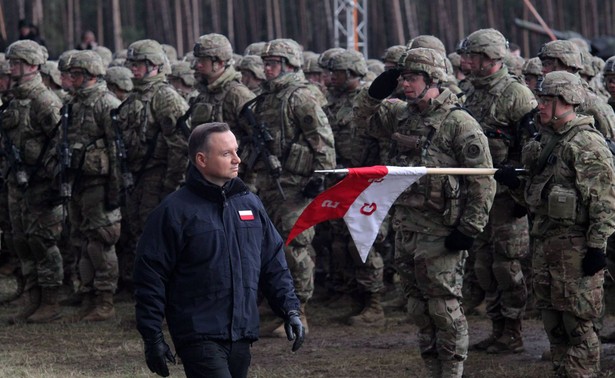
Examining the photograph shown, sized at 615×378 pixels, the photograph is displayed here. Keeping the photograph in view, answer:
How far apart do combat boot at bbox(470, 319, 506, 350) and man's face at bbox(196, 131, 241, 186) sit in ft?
15.3

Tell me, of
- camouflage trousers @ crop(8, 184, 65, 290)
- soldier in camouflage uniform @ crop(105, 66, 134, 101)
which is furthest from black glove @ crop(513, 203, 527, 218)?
soldier in camouflage uniform @ crop(105, 66, 134, 101)

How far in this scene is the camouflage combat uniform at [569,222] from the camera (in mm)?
8344

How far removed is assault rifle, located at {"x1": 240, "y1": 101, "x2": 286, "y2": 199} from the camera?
37.0ft

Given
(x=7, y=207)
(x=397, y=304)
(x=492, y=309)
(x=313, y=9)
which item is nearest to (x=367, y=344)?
(x=492, y=309)

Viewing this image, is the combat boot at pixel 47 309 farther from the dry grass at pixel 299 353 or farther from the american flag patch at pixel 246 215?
the american flag patch at pixel 246 215

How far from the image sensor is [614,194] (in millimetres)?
8344

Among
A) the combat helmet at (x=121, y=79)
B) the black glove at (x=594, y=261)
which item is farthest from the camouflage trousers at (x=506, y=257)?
the combat helmet at (x=121, y=79)

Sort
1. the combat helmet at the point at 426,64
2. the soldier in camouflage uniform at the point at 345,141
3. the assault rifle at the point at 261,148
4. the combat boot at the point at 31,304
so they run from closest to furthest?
the combat helmet at the point at 426,64 → the assault rifle at the point at 261,148 → the combat boot at the point at 31,304 → the soldier in camouflage uniform at the point at 345,141

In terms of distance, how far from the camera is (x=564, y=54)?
10.5 meters

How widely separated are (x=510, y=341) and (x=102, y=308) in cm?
415

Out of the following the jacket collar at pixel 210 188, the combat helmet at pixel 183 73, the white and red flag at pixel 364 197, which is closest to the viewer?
the jacket collar at pixel 210 188

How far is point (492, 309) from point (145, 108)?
3925 mm

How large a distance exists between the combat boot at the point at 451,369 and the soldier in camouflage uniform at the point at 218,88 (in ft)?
Result: 11.7

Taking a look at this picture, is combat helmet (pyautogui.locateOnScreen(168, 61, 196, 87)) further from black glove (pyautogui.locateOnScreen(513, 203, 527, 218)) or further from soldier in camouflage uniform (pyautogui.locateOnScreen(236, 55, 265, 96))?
black glove (pyautogui.locateOnScreen(513, 203, 527, 218))
